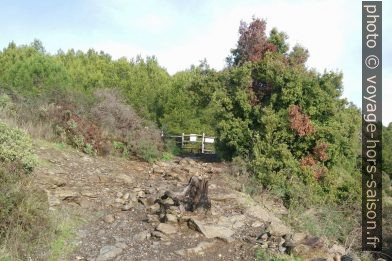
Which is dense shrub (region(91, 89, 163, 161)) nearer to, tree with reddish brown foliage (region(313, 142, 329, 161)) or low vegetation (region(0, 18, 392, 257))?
low vegetation (region(0, 18, 392, 257))

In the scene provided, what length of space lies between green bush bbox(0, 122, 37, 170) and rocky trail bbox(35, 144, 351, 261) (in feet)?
2.27

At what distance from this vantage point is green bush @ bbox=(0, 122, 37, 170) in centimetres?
718

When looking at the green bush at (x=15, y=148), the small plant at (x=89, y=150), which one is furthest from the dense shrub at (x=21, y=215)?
the small plant at (x=89, y=150)

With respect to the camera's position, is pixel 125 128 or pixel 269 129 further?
pixel 125 128

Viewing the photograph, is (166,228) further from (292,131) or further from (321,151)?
(321,151)

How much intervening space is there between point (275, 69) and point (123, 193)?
6778mm

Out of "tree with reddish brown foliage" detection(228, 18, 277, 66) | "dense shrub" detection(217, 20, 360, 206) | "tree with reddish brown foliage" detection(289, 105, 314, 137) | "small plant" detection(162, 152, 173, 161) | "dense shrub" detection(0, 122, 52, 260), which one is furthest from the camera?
"tree with reddish brown foliage" detection(228, 18, 277, 66)

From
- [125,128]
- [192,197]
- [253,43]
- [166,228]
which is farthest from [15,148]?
[253,43]

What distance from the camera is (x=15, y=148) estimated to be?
24.3 feet

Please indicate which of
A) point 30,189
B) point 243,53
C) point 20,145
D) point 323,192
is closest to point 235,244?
point 30,189

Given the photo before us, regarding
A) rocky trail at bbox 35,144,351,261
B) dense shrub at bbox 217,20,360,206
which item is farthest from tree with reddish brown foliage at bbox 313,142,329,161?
rocky trail at bbox 35,144,351,261

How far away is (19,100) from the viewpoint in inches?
500

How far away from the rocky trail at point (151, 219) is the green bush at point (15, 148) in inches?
27.3

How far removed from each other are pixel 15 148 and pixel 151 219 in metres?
2.83
